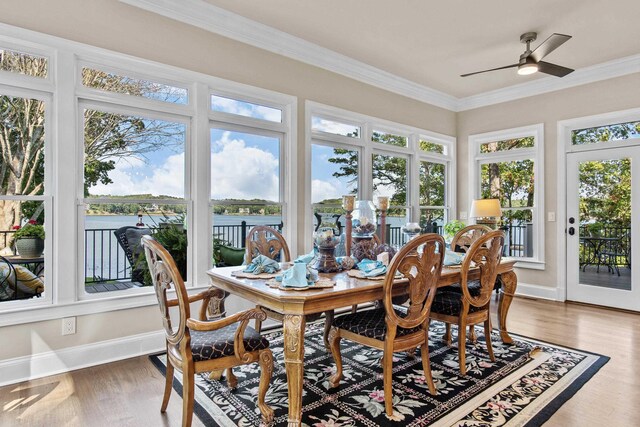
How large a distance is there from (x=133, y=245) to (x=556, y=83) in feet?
17.9

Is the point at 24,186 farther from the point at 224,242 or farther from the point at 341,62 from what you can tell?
the point at 341,62

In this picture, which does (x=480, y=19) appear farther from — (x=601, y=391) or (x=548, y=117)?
(x=601, y=391)

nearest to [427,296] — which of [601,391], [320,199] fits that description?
[601,391]

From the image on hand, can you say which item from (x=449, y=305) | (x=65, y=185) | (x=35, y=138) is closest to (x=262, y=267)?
(x=449, y=305)

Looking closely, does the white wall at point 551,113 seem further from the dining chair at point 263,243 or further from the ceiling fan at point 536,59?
the dining chair at point 263,243

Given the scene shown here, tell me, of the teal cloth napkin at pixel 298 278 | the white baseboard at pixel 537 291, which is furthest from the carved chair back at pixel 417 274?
the white baseboard at pixel 537 291

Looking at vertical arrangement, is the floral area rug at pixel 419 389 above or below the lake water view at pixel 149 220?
below

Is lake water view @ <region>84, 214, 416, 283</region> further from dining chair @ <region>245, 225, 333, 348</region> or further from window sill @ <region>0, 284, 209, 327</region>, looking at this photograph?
dining chair @ <region>245, 225, 333, 348</region>

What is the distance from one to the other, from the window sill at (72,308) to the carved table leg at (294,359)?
173cm

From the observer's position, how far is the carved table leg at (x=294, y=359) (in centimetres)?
193

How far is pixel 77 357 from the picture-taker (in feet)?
9.20

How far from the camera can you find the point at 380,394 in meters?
2.41

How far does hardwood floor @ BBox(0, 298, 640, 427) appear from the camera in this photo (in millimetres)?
2115

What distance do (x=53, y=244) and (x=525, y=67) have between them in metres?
4.34
